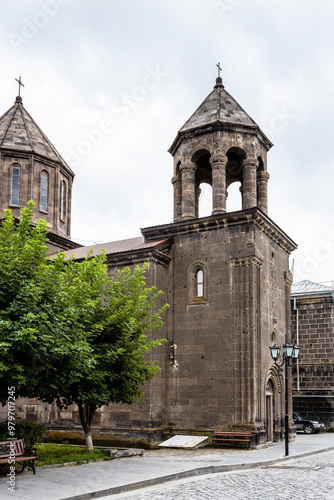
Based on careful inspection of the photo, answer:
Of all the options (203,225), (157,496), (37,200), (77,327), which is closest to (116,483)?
(157,496)

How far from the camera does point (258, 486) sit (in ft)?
35.1

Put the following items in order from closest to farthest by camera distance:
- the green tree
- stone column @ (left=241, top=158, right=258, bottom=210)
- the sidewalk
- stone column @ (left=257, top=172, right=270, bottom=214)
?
the sidewalk
the green tree
stone column @ (left=241, top=158, right=258, bottom=210)
stone column @ (left=257, top=172, right=270, bottom=214)

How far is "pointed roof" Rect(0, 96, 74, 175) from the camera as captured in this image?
89.7 feet

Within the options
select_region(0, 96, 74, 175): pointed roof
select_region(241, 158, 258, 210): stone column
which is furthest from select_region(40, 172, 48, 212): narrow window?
select_region(241, 158, 258, 210): stone column

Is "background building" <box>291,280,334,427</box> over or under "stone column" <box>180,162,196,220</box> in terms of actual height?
under

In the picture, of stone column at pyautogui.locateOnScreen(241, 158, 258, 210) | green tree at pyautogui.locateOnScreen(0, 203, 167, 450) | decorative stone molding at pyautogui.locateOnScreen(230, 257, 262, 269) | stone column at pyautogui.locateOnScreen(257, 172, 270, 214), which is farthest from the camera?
stone column at pyautogui.locateOnScreen(257, 172, 270, 214)

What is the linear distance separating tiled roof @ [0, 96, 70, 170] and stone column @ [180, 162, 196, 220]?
28.5 ft

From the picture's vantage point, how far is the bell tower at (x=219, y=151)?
2156cm

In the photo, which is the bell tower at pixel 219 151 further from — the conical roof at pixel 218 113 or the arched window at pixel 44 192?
the arched window at pixel 44 192

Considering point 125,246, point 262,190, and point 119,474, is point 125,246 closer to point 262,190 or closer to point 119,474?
point 262,190

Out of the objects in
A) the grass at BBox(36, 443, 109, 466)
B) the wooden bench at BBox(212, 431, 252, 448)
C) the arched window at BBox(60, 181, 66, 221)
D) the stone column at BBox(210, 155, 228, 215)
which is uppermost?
the arched window at BBox(60, 181, 66, 221)

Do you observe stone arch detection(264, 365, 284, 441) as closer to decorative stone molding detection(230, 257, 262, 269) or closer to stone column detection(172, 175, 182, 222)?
decorative stone molding detection(230, 257, 262, 269)

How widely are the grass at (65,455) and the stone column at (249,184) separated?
10.9 m

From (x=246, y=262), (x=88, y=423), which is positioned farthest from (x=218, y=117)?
(x=88, y=423)
